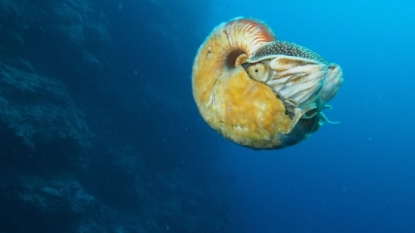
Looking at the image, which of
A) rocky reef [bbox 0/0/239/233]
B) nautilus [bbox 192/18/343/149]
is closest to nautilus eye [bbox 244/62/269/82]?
nautilus [bbox 192/18/343/149]

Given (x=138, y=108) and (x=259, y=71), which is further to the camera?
(x=138, y=108)

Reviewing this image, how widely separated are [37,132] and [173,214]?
7.66 metres

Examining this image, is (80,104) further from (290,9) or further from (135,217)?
(290,9)

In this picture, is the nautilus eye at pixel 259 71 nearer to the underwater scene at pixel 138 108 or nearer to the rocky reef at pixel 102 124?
the underwater scene at pixel 138 108

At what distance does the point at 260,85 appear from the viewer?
52.8 inches

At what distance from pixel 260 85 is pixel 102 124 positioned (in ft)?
41.0

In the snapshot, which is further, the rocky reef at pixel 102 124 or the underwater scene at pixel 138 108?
the rocky reef at pixel 102 124

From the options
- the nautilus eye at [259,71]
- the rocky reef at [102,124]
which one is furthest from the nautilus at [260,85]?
the rocky reef at [102,124]

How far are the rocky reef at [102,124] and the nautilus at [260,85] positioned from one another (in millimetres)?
7696

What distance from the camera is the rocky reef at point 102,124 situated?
26.6 ft

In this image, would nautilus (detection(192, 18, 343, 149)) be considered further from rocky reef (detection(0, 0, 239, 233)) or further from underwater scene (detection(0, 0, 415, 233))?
rocky reef (detection(0, 0, 239, 233))

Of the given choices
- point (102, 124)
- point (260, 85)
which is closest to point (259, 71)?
point (260, 85)

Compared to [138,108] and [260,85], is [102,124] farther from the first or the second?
[260,85]

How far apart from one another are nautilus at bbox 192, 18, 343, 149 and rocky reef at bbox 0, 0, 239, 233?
770 centimetres
